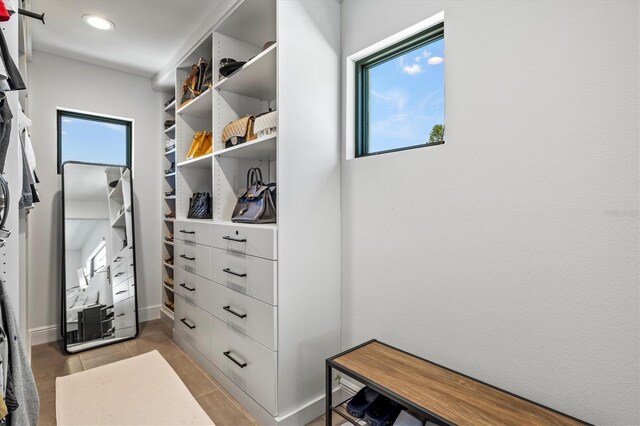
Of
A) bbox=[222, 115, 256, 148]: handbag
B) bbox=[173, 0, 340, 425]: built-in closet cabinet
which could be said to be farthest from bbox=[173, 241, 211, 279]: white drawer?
bbox=[222, 115, 256, 148]: handbag

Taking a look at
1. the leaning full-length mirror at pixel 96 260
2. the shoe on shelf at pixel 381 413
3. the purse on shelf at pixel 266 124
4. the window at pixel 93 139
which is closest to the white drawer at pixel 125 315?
the leaning full-length mirror at pixel 96 260

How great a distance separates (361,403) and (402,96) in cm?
164

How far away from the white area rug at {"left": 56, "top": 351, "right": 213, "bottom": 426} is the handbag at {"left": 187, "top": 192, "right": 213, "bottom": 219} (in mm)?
1168

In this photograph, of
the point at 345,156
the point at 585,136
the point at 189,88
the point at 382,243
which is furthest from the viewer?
the point at 189,88

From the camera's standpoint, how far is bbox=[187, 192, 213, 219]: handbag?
273 cm

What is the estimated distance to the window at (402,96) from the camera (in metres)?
1.74

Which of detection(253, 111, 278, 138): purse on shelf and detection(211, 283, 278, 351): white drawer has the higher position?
detection(253, 111, 278, 138): purse on shelf

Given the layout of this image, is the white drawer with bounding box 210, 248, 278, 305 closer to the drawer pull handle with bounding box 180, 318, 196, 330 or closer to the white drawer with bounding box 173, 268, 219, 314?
the white drawer with bounding box 173, 268, 219, 314

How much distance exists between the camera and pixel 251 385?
195 cm

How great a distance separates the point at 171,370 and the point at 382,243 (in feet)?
6.00

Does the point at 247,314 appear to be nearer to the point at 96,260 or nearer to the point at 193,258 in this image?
the point at 193,258

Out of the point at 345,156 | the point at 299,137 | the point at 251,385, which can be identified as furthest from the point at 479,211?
the point at 251,385

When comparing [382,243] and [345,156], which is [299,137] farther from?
[382,243]

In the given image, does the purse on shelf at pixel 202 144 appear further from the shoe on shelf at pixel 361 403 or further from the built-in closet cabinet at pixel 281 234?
the shoe on shelf at pixel 361 403
